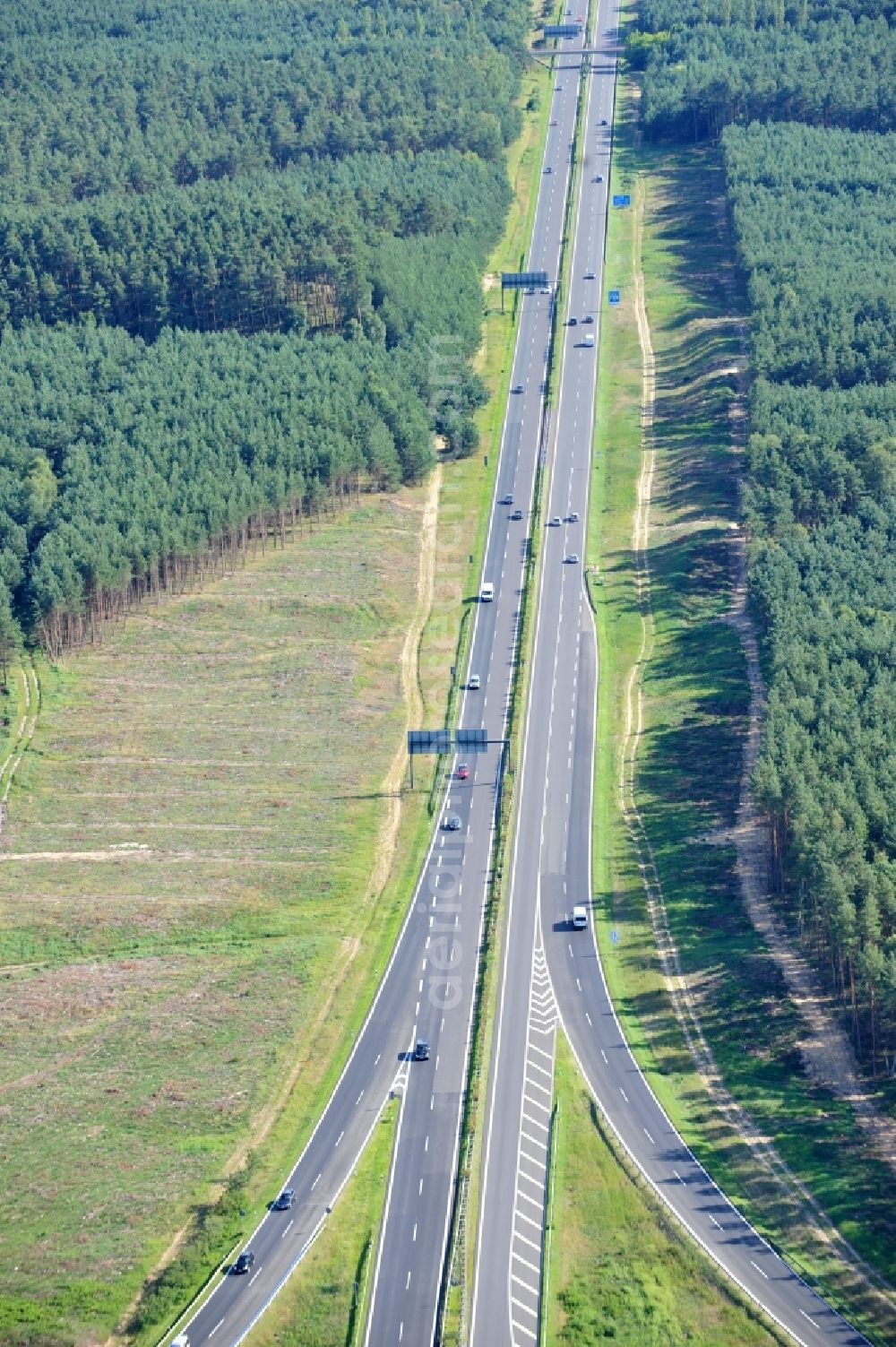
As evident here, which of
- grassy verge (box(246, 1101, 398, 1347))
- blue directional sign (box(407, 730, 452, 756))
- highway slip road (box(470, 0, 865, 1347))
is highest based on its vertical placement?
blue directional sign (box(407, 730, 452, 756))

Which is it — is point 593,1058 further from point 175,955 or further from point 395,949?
point 175,955

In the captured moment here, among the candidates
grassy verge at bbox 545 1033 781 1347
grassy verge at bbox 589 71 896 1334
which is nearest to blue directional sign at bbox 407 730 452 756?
grassy verge at bbox 589 71 896 1334

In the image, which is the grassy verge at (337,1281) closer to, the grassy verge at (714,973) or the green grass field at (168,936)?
the green grass field at (168,936)

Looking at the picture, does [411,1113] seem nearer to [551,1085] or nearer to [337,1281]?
[551,1085]

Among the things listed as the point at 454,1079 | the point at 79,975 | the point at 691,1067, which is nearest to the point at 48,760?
the point at 79,975

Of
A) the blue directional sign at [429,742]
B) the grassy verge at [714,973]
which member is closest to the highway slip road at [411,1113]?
the blue directional sign at [429,742]

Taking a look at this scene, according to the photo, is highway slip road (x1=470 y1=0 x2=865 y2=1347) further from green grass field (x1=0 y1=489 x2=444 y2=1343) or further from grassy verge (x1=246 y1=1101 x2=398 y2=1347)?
green grass field (x1=0 y1=489 x2=444 y2=1343)
